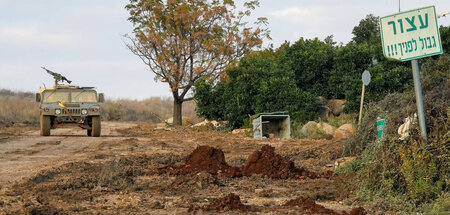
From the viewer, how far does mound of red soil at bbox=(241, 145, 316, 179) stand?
10547 millimetres

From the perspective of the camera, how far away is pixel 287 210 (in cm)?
704

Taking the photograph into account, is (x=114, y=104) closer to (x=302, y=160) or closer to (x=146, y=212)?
(x=302, y=160)

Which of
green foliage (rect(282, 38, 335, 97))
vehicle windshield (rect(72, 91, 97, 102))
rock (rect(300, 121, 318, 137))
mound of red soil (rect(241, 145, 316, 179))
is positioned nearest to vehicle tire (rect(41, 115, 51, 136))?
vehicle windshield (rect(72, 91, 97, 102))

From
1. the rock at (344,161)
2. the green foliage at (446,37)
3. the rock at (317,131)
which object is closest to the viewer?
the rock at (344,161)

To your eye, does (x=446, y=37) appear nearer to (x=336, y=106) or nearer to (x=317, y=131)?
(x=336, y=106)

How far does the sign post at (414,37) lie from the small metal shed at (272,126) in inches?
600

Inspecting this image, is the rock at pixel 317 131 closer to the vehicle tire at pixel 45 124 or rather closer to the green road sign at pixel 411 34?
the vehicle tire at pixel 45 124

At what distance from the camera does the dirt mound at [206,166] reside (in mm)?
10820

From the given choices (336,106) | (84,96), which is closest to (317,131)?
(336,106)

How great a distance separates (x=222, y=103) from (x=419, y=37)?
2230 centimetres

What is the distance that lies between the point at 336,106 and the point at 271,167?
1748cm

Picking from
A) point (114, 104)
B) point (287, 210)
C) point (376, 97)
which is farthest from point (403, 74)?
point (114, 104)

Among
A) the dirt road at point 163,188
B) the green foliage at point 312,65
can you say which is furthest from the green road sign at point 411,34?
the green foliage at point 312,65

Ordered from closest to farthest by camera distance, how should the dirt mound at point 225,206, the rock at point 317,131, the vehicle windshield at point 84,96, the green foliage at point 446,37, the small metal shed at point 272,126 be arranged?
the dirt mound at point 225,206 < the rock at point 317,131 < the small metal shed at point 272,126 < the vehicle windshield at point 84,96 < the green foliage at point 446,37
